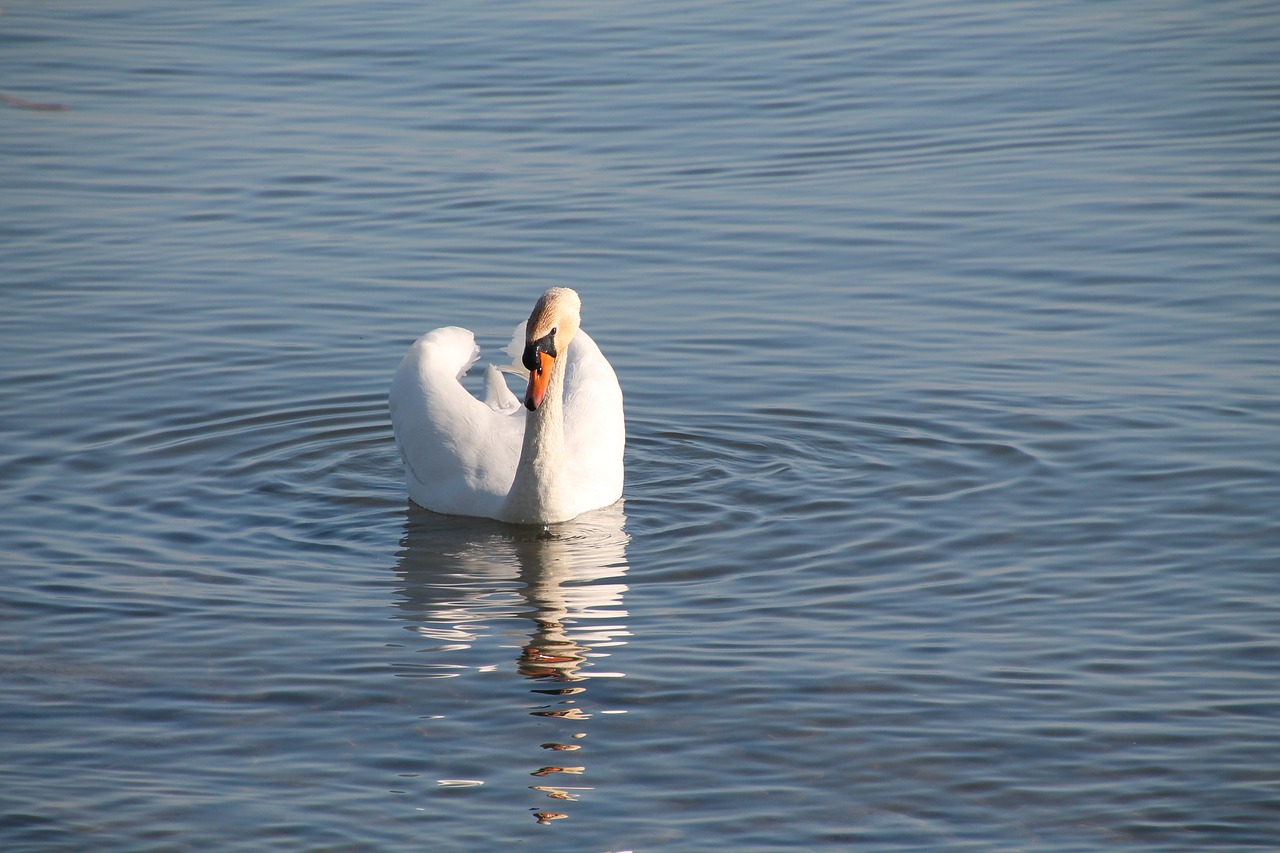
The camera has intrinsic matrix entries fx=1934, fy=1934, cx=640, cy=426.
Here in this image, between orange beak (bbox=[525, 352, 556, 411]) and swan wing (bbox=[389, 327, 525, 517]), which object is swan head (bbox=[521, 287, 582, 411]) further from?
swan wing (bbox=[389, 327, 525, 517])

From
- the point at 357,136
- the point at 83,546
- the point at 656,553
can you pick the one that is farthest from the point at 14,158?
the point at 656,553

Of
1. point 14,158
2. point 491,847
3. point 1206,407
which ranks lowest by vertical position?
point 491,847

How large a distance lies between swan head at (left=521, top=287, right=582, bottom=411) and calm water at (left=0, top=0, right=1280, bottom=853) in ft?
2.79

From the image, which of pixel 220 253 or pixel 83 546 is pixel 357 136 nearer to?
pixel 220 253

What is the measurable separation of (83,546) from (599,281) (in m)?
5.86

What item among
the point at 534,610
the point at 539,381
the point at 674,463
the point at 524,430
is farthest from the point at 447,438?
the point at 534,610

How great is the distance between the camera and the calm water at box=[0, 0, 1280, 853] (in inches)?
284

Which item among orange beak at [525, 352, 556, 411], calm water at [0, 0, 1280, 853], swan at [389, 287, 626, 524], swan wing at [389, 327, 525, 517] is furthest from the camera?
swan wing at [389, 327, 525, 517]

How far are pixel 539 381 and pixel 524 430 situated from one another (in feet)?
2.53

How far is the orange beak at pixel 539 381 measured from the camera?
385 inches

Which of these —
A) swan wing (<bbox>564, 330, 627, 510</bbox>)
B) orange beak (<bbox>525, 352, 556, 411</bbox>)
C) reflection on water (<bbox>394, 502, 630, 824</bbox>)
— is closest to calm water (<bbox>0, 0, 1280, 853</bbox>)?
reflection on water (<bbox>394, 502, 630, 824</bbox>)

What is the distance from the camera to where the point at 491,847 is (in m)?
6.70

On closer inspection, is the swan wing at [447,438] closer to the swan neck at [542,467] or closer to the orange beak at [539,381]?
the swan neck at [542,467]

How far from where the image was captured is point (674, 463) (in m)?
11.3
